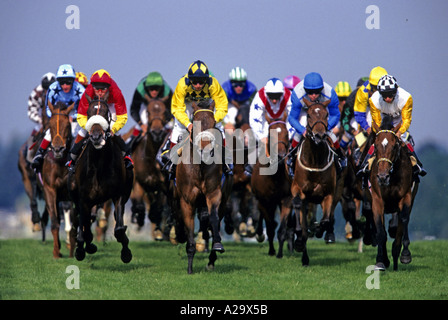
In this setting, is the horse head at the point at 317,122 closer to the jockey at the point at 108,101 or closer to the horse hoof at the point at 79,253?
the jockey at the point at 108,101

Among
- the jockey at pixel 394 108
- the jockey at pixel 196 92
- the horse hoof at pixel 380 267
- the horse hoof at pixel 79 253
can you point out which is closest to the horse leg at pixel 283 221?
the jockey at pixel 394 108

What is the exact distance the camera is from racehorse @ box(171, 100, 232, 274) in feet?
40.7

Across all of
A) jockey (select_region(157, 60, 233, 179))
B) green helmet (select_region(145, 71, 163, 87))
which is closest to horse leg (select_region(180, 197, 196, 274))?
jockey (select_region(157, 60, 233, 179))

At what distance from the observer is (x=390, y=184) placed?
12953 millimetres

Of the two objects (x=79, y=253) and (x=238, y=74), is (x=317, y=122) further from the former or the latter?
(x=238, y=74)

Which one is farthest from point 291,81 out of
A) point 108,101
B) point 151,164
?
point 108,101

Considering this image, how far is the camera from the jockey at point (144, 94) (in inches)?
720

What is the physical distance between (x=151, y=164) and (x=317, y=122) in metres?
5.50

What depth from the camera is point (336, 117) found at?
46.3ft

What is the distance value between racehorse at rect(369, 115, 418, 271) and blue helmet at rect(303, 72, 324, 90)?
1.51 metres

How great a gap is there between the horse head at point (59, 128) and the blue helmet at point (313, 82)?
3.80m
